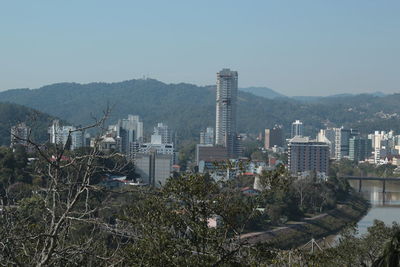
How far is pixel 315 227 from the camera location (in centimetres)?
1753

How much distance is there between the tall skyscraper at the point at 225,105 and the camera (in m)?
46.1

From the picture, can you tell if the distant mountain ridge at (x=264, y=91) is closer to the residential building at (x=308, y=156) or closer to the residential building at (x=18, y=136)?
the residential building at (x=308, y=156)

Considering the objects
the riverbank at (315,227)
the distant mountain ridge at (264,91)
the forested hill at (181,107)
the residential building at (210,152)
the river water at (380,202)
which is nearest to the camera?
the riverbank at (315,227)

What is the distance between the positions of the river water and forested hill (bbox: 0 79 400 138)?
3488 cm

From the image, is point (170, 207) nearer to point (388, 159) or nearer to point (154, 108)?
point (388, 159)

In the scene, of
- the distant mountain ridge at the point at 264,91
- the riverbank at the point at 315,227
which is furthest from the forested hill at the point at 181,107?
the distant mountain ridge at the point at 264,91

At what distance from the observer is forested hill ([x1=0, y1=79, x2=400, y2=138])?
7625 cm

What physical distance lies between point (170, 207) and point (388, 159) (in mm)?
40471

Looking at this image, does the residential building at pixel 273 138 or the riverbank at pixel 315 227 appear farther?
the residential building at pixel 273 138

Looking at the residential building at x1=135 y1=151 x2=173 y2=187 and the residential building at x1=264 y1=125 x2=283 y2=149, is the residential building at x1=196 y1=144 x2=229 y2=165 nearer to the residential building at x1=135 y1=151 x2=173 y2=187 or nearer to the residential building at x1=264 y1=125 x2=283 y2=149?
the residential building at x1=135 y1=151 x2=173 y2=187

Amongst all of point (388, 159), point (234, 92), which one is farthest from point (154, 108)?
point (388, 159)

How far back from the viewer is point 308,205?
1967 cm

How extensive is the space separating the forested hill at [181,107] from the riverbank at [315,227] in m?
A: 44.4

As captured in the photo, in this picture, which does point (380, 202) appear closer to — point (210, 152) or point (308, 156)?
point (308, 156)
